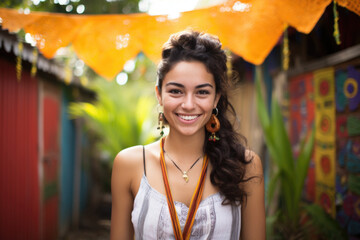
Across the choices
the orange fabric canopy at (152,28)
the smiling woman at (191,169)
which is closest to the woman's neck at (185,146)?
the smiling woman at (191,169)

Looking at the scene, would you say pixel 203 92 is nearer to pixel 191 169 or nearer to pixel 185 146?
pixel 185 146

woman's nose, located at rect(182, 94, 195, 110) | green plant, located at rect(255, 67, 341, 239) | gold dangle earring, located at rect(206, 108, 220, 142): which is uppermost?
woman's nose, located at rect(182, 94, 195, 110)

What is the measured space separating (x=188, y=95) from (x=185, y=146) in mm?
404

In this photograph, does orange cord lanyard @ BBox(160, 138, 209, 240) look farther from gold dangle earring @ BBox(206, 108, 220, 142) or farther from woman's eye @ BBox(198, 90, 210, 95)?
woman's eye @ BBox(198, 90, 210, 95)

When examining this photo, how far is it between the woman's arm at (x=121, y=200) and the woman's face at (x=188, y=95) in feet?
1.57

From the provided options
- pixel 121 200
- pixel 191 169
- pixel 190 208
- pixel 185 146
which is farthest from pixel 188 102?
pixel 121 200

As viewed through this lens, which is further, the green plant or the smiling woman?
the green plant

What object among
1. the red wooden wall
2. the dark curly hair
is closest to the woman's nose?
the dark curly hair

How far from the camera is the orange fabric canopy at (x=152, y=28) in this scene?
2.28 meters

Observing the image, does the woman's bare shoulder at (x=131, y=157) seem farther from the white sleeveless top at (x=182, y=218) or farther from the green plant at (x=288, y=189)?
the green plant at (x=288, y=189)

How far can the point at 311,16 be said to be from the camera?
2.12 meters

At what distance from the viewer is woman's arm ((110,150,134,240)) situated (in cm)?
197

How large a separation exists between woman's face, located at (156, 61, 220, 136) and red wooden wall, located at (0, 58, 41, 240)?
259cm

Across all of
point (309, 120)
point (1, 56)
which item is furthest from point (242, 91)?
point (1, 56)
